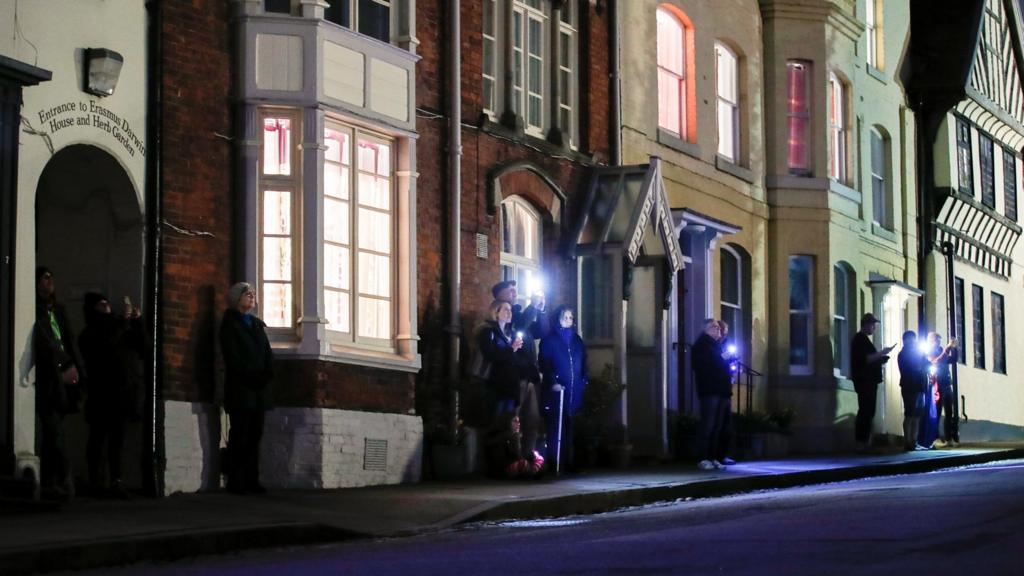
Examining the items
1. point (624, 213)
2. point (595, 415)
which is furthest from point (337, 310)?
point (624, 213)

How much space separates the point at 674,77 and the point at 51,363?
44.0ft

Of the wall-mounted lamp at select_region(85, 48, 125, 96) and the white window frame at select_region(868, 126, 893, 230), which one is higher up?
the white window frame at select_region(868, 126, 893, 230)

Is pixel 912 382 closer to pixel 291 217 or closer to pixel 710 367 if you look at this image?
pixel 710 367

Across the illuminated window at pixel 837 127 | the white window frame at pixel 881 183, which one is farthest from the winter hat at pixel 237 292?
the white window frame at pixel 881 183

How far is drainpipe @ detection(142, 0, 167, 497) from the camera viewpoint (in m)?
17.6

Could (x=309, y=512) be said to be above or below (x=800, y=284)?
below

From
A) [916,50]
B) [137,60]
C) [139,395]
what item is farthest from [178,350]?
[916,50]

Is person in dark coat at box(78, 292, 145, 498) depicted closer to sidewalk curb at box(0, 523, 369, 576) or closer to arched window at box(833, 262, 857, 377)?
sidewalk curb at box(0, 523, 369, 576)

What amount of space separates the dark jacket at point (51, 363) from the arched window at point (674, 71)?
A: 12.4 meters

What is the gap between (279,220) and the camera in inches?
762

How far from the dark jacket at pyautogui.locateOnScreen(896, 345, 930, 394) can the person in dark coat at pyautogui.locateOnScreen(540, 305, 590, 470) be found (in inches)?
364

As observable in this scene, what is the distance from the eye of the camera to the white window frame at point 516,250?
76.8ft

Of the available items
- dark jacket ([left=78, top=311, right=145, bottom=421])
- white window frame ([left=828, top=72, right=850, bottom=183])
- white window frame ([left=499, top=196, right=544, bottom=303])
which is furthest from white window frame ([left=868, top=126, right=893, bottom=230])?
dark jacket ([left=78, top=311, right=145, bottom=421])

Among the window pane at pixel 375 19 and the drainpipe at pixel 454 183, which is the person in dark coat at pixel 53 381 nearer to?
the window pane at pixel 375 19
